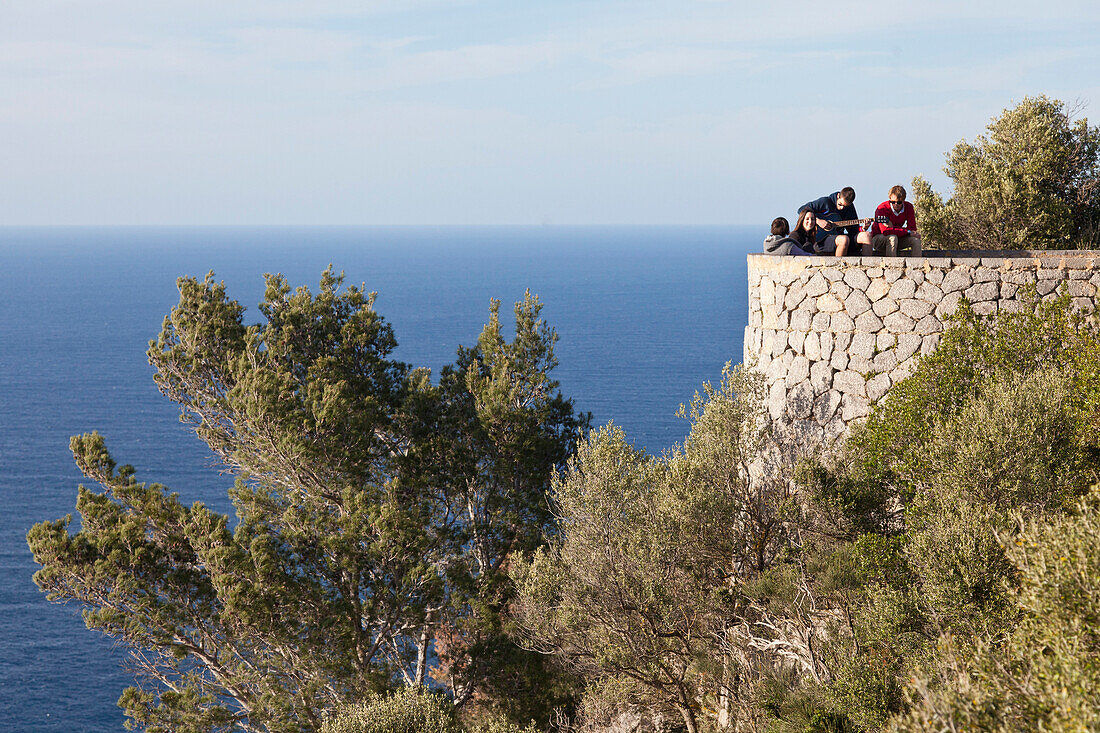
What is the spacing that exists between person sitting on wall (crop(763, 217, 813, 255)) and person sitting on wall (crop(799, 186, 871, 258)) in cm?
40

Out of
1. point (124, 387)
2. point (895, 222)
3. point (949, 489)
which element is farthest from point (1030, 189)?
point (124, 387)

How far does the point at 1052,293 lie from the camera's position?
14.9 m

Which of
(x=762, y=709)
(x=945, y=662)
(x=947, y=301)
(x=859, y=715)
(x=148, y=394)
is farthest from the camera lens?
(x=148, y=394)

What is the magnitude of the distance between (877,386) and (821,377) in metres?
1.08

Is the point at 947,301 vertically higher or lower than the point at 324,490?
higher

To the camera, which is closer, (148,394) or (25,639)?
(25,639)

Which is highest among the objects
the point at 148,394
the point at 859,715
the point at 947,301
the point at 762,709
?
the point at 947,301

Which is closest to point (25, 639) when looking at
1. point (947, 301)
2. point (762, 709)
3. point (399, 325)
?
point (762, 709)

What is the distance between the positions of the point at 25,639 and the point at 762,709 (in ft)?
147

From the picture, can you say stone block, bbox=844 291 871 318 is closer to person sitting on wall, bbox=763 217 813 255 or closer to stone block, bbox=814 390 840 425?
stone block, bbox=814 390 840 425

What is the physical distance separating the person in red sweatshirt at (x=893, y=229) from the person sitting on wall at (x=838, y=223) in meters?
0.24

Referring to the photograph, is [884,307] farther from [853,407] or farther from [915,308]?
[853,407]

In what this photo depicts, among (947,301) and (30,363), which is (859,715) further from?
(30,363)

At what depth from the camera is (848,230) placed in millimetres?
17578
